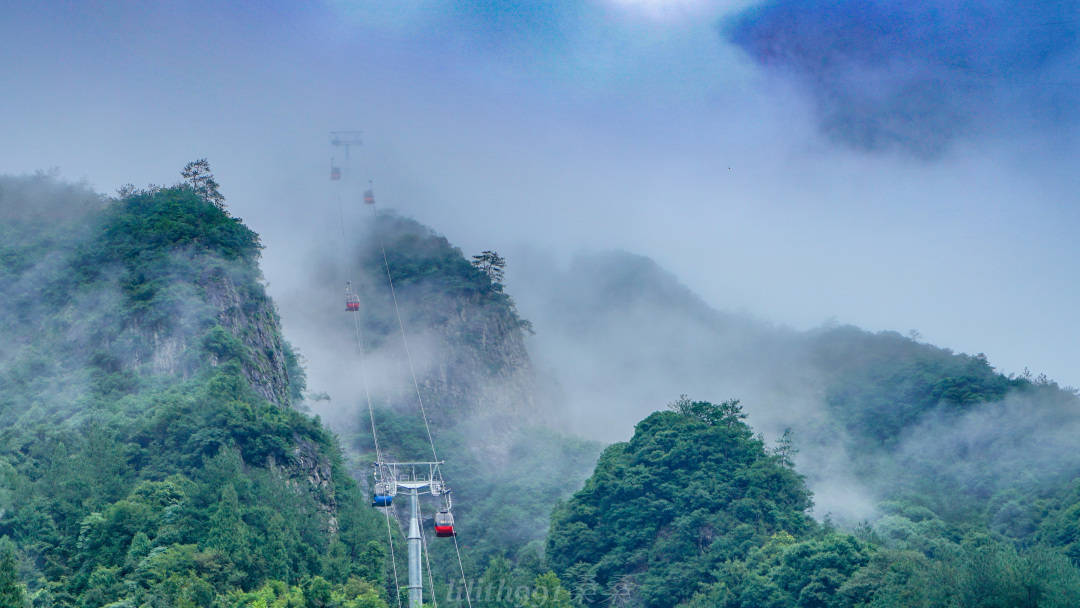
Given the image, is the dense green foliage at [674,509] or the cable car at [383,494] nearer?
the cable car at [383,494]

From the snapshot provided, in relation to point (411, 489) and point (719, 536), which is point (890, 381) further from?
point (411, 489)

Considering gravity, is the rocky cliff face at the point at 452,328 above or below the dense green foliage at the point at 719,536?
above

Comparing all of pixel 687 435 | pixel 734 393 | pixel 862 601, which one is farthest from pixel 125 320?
pixel 734 393

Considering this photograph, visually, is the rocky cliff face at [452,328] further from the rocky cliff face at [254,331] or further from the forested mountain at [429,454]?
the rocky cliff face at [254,331]

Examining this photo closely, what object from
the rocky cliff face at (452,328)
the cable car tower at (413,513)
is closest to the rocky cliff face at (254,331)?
the rocky cliff face at (452,328)

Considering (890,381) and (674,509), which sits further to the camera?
(890,381)

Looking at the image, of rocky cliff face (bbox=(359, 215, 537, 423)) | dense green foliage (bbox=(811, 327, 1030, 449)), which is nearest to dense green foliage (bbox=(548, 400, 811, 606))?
dense green foliage (bbox=(811, 327, 1030, 449))

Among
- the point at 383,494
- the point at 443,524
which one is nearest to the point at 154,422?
the point at 443,524

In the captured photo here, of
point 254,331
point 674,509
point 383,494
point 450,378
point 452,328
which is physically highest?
point 452,328

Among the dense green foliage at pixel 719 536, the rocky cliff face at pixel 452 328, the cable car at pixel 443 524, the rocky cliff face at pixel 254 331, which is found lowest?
the cable car at pixel 443 524

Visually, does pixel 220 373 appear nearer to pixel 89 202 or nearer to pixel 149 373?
pixel 149 373
